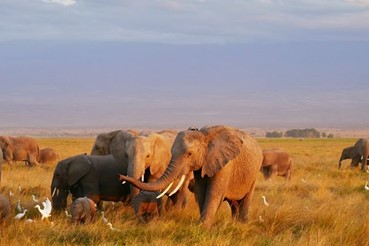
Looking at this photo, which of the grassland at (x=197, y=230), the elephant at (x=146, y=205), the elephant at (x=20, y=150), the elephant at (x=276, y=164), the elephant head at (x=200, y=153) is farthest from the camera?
the elephant at (x=20, y=150)

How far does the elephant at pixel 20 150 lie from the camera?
30531mm

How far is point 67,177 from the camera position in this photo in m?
12.5

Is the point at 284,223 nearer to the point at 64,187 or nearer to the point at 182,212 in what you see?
the point at 182,212

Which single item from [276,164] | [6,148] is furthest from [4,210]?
[6,148]

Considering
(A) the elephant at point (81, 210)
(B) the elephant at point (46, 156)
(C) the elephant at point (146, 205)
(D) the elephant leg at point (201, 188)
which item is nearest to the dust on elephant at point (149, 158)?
(C) the elephant at point (146, 205)

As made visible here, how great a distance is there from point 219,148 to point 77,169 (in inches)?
154

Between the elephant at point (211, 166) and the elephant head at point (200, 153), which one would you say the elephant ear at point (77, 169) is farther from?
the elephant head at point (200, 153)

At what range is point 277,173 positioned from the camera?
24609mm

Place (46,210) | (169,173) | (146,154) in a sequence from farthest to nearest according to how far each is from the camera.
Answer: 1. (146,154)
2. (46,210)
3. (169,173)

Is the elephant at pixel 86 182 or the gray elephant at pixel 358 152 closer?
the elephant at pixel 86 182

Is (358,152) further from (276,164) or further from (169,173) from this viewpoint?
(169,173)

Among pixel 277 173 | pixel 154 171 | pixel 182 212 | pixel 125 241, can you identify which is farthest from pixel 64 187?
pixel 277 173

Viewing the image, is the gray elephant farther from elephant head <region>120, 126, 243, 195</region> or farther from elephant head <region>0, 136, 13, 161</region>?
elephant head <region>120, 126, 243, 195</region>

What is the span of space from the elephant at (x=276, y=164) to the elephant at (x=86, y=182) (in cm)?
1265
